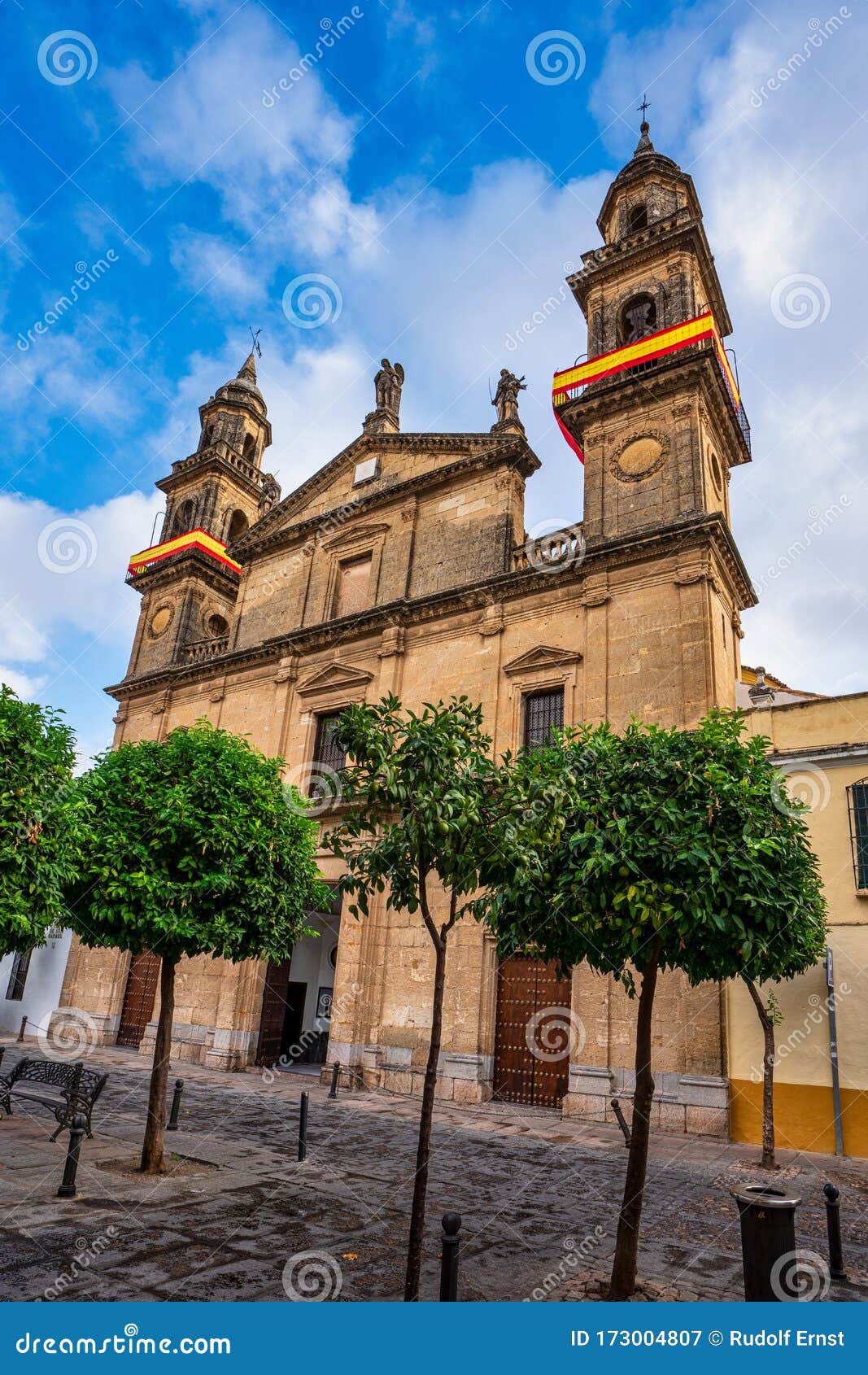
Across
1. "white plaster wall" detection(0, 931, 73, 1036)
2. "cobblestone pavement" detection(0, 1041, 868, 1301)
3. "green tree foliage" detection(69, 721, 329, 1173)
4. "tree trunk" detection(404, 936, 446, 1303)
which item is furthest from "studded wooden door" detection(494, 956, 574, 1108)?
"white plaster wall" detection(0, 931, 73, 1036)

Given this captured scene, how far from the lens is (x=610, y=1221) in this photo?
7.64m

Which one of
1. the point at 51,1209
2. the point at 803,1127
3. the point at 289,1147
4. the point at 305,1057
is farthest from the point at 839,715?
the point at 305,1057

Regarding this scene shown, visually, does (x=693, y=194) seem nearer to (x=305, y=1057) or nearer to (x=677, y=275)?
(x=677, y=275)

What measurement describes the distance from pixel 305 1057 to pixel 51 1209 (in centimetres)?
1644

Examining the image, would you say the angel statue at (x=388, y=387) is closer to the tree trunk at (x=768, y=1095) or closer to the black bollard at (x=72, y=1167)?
the tree trunk at (x=768, y=1095)

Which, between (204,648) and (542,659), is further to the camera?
(204,648)

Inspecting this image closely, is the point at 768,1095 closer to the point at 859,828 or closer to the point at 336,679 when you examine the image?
the point at 859,828

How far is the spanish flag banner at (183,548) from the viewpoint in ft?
90.7

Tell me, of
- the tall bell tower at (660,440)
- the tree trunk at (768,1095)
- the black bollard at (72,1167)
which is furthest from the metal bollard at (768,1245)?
the tall bell tower at (660,440)

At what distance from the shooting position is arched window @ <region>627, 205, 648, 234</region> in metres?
21.5

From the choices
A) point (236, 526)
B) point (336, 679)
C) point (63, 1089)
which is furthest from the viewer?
point (236, 526)

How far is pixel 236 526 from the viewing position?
Result: 30047 mm

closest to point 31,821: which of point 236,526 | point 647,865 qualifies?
point 647,865

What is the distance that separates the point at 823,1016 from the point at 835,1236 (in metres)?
7.10
